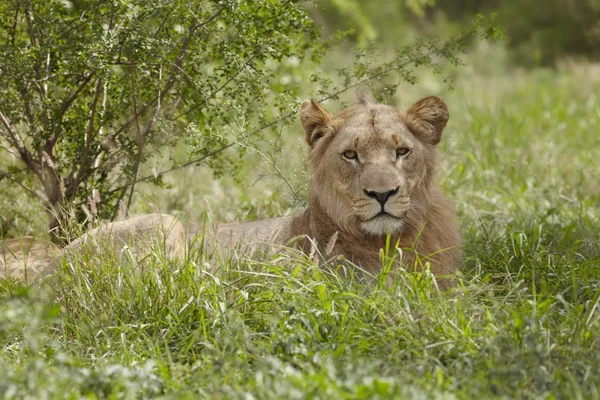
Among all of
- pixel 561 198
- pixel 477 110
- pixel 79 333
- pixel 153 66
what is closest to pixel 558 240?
pixel 561 198

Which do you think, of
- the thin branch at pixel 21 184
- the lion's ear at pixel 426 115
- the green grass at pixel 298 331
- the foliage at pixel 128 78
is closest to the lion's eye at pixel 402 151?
the lion's ear at pixel 426 115

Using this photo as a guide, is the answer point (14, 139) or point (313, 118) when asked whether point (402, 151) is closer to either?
point (313, 118)

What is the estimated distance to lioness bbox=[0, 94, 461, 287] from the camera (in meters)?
4.93

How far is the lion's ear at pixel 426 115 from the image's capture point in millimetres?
5227

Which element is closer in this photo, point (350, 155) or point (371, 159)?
point (371, 159)

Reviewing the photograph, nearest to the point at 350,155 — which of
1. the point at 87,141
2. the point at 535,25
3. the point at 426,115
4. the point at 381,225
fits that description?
the point at 381,225

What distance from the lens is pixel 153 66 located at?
5590 mm

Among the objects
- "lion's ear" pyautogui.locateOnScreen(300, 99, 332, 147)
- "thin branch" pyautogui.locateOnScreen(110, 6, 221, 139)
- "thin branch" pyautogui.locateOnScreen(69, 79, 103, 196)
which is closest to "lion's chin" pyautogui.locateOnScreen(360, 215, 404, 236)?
"lion's ear" pyautogui.locateOnScreen(300, 99, 332, 147)

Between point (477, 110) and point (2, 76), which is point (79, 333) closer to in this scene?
point (2, 76)

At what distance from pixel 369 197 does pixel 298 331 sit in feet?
3.58

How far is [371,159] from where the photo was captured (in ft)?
16.3

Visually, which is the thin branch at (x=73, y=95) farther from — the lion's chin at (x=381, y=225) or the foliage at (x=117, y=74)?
the lion's chin at (x=381, y=225)

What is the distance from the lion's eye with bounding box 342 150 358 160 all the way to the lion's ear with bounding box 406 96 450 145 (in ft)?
1.35

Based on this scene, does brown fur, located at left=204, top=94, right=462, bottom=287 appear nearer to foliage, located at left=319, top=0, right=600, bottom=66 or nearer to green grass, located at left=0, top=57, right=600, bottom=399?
green grass, located at left=0, top=57, right=600, bottom=399
